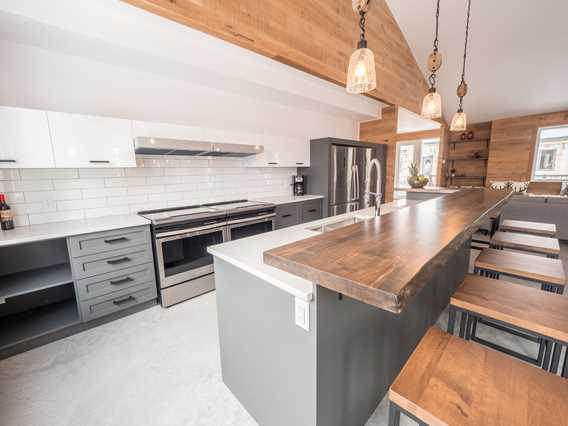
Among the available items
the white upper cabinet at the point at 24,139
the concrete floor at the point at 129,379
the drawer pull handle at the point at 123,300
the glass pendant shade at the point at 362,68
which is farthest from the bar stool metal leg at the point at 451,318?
the white upper cabinet at the point at 24,139

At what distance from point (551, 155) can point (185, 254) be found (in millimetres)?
7510

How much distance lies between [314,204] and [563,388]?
131 inches

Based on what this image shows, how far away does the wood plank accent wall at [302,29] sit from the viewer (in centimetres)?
174

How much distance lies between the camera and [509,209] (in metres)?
4.59

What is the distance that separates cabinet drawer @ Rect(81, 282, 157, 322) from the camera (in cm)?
213

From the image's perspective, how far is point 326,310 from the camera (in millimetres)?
973

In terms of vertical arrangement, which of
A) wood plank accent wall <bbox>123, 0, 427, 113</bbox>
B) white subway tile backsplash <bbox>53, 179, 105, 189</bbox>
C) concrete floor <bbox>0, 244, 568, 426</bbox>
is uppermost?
wood plank accent wall <bbox>123, 0, 427, 113</bbox>

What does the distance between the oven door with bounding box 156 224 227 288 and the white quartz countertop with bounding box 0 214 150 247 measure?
1.02ft

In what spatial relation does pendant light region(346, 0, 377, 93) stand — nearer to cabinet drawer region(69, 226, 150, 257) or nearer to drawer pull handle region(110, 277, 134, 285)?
cabinet drawer region(69, 226, 150, 257)

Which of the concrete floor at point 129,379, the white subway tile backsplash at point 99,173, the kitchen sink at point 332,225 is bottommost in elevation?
the concrete floor at point 129,379

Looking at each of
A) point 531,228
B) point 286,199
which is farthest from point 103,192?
point 531,228

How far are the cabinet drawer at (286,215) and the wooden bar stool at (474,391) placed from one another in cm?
261

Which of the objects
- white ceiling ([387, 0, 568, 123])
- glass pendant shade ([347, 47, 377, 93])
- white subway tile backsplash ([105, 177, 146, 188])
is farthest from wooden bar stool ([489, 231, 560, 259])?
white subway tile backsplash ([105, 177, 146, 188])

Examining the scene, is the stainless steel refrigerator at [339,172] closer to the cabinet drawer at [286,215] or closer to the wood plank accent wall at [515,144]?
the cabinet drawer at [286,215]
